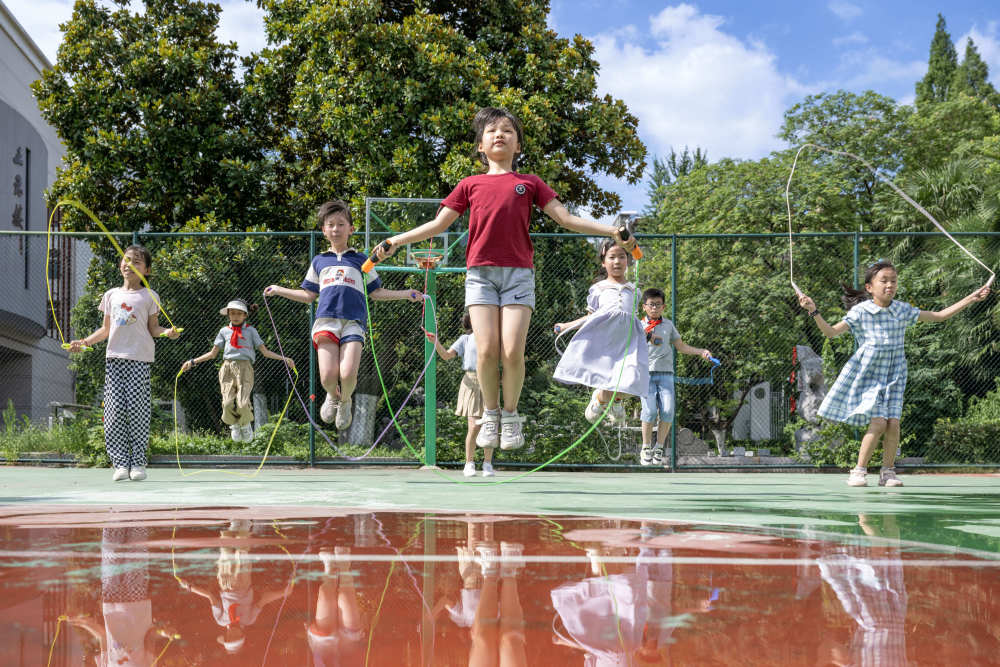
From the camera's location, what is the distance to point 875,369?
6.86 m

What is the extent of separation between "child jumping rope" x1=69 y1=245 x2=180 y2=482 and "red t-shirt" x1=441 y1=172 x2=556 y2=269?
3.44m

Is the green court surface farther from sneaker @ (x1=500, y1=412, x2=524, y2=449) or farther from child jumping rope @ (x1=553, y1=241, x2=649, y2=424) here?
child jumping rope @ (x1=553, y1=241, x2=649, y2=424)

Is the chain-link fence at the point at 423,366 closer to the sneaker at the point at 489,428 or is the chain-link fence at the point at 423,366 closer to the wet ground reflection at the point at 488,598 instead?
the sneaker at the point at 489,428

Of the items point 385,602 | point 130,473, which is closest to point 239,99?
Result: point 130,473

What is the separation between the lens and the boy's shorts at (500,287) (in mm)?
4680

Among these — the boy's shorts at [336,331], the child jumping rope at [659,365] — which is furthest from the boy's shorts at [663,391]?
the boy's shorts at [336,331]

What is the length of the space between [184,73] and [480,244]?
10.4 meters

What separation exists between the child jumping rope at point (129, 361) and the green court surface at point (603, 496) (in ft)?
0.99

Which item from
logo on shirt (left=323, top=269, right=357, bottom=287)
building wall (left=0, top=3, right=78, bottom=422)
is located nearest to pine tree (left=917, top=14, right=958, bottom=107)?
building wall (left=0, top=3, right=78, bottom=422)

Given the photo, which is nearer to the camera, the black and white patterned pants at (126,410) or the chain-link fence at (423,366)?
the black and white patterned pants at (126,410)

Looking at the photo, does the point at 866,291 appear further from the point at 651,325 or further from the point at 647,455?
the point at 647,455

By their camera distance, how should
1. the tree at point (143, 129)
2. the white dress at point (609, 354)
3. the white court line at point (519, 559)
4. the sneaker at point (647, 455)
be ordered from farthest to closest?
the tree at point (143, 129) → the sneaker at point (647, 455) → the white dress at point (609, 354) → the white court line at point (519, 559)

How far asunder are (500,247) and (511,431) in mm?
1095

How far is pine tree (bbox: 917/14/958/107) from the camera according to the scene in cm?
4356
